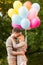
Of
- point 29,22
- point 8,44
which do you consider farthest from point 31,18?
point 8,44

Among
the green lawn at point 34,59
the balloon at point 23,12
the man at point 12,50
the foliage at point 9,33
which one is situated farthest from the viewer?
the foliage at point 9,33

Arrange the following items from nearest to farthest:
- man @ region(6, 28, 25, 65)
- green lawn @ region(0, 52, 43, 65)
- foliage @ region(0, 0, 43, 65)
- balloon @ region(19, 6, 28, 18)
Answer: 1. man @ region(6, 28, 25, 65)
2. balloon @ region(19, 6, 28, 18)
3. green lawn @ region(0, 52, 43, 65)
4. foliage @ region(0, 0, 43, 65)

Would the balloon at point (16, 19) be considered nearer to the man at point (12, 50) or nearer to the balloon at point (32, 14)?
the balloon at point (32, 14)

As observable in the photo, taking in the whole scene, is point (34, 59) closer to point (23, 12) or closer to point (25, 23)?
point (25, 23)

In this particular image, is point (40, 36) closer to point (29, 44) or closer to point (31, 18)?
point (29, 44)

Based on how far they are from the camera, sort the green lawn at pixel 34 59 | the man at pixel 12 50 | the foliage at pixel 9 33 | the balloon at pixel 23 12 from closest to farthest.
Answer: the man at pixel 12 50, the balloon at pixel 23 12, the green lawn at pixel 34 59, the foliage at pixel 9 33

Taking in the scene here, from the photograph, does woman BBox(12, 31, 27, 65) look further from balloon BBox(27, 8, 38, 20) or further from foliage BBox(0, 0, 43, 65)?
foliage BBox(0, 0, 43, 65)

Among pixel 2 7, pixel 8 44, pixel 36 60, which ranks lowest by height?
pixel 36 60

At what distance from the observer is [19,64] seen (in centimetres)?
480

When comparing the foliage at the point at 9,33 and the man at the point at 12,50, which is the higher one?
the man at the point at 12,50

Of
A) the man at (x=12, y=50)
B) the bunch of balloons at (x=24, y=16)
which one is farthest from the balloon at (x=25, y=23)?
the man at (x=12, y=50)

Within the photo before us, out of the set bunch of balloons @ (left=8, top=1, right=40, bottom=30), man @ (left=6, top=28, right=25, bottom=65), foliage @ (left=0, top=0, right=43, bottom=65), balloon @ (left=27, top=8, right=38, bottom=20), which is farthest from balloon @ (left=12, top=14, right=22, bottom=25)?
foliage @ (left=0, top=0, right=43, bottom=65)

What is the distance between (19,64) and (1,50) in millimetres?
2918

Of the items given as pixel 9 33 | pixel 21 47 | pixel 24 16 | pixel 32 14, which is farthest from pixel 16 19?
pixel 9 33
